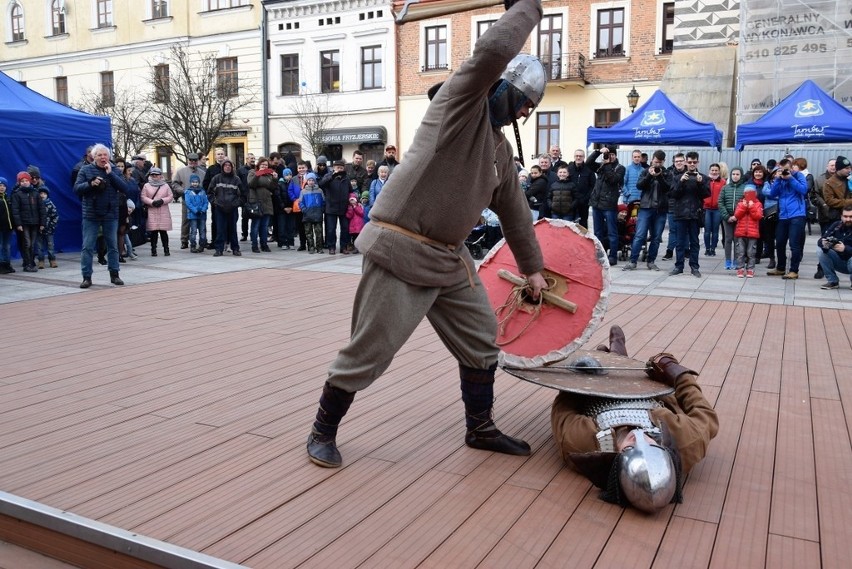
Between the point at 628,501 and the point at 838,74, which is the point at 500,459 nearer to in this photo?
the point at 628,501

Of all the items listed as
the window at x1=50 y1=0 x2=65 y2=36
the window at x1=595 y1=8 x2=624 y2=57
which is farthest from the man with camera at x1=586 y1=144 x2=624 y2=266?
the window at x1=50 y1=0 x2=65 y2=36

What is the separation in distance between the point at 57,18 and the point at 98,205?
31.8 meters

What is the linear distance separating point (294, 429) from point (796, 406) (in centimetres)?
285

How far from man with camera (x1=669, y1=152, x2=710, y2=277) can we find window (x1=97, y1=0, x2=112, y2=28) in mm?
31279

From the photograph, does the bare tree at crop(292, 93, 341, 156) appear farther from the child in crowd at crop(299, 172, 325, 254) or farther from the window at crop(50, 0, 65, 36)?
the child in crowd at crop(299, 172, 325, 254)

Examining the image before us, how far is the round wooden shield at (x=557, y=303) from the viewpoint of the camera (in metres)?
3.78

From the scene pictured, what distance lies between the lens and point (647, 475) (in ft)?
9.33

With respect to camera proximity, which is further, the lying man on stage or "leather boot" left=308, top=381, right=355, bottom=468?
"leather boot" left=308, top=381, right=355, bottom=468

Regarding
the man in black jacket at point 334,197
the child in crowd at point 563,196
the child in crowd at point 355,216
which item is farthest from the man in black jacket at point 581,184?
the man in black jacket at point 334,197

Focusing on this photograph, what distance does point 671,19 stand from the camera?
25672 mm

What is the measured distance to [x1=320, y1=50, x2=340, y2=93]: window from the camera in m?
30.7

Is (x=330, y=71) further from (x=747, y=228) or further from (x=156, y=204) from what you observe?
(x=747, y=228)

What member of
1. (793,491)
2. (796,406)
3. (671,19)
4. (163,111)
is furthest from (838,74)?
(163,111)

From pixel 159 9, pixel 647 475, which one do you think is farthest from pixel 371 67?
pixel 647 475
